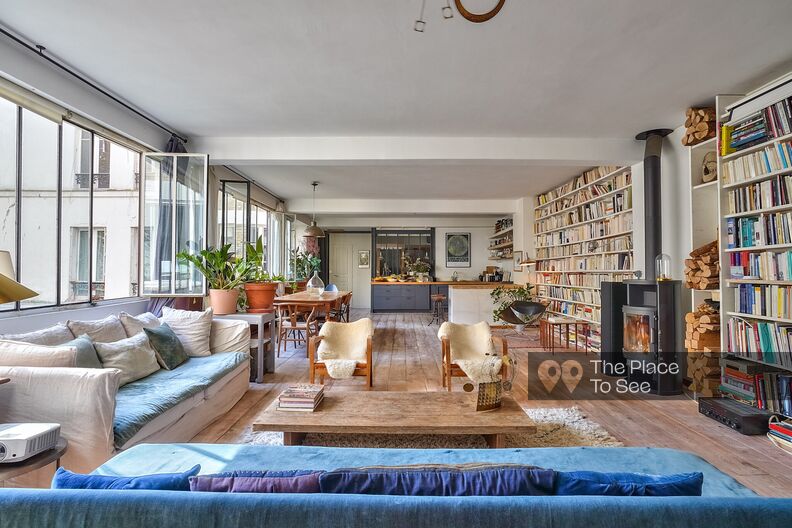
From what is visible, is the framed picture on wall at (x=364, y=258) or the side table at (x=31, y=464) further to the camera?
the framed picture on wall at (x=364, y=258)

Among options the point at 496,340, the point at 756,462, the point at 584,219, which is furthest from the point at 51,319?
the point at 584,219

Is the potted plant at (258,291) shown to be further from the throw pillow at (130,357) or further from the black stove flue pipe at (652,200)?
the black stove flue pipe at (652,200)

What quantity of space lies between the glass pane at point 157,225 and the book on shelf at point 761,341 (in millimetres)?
5466

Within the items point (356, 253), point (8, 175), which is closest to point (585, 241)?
point (8, 175)

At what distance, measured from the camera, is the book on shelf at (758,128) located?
2.93 metres

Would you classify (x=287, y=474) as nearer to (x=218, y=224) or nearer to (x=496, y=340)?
(x=496, y=340)

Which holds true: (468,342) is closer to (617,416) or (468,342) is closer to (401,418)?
(617,416)

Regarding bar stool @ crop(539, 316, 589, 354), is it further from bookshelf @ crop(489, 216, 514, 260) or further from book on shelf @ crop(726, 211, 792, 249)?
bookshelf @ crop(489, 216, 514, 260)

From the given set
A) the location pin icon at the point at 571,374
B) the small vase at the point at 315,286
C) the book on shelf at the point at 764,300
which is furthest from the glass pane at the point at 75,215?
the book on shelf at the point at 764,300

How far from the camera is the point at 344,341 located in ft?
13.5

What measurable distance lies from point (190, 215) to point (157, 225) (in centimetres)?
35

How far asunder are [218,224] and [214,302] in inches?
80.1

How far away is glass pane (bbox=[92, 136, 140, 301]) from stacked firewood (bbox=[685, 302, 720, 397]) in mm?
5840

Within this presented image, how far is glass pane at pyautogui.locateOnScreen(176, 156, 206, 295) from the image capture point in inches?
174
